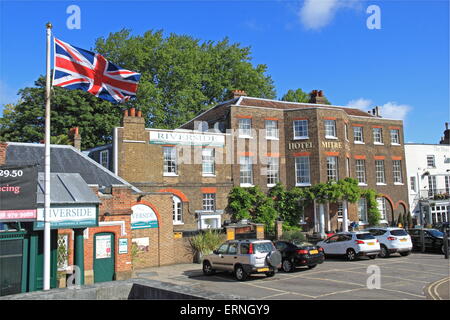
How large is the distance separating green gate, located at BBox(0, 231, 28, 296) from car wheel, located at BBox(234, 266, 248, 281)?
8399 millimetres

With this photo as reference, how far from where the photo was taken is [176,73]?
149ft

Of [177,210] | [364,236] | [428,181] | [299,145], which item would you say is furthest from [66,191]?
[428,181]

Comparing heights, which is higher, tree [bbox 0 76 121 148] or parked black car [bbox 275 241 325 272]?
tree [bbox 0 76 121 148]

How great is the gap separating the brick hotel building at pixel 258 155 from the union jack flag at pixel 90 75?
40.8 feet

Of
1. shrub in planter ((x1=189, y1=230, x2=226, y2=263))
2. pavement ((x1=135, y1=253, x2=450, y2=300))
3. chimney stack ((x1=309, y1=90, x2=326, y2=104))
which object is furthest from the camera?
chimney stack ((x1=309, y1=90, x2=326, y2=104))

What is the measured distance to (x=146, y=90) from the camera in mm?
41375

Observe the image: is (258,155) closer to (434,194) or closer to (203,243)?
(203,243)

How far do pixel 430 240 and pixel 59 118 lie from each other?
31.7 meters

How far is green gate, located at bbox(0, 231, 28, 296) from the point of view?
10734 millimetres

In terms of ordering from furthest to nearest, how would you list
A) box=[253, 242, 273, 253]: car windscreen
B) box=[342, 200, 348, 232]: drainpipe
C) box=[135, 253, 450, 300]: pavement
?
box=[342, 200, 348, 232]: drainpipe, box=[253, 242, 273, 253]: car windscreen, box=[135, 253, 450, 300]: pavement

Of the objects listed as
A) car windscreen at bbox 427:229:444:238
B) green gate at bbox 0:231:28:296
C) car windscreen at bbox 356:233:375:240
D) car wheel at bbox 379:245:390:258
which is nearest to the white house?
car windscreen at bbox 427:229:444:238

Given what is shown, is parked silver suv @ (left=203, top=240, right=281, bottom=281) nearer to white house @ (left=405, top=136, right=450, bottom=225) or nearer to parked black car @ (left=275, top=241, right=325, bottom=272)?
parked black car @ (left=275, top=241, right=325, bottom=272)

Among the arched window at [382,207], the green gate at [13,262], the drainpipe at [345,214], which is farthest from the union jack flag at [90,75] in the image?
the arched window at [382,207]

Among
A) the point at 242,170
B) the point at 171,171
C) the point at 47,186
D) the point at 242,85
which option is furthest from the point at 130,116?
the point at 242,85
